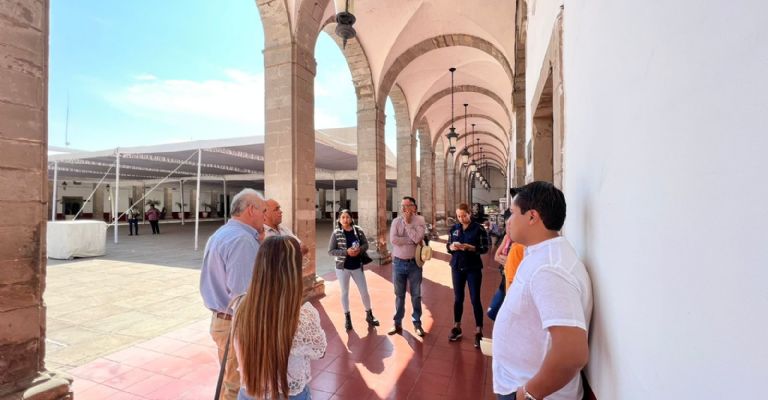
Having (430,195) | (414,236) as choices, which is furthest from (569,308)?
(430,195)

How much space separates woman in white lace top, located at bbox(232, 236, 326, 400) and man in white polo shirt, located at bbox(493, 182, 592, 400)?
33.4 inches

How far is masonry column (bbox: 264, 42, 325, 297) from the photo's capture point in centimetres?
525

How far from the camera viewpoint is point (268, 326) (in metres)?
1.43

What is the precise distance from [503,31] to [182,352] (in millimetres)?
8278

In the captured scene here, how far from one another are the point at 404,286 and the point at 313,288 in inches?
77.7

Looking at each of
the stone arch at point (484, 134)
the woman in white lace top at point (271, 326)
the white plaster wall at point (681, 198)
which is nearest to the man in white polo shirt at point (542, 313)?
the white plaster wall at point (681, 198)

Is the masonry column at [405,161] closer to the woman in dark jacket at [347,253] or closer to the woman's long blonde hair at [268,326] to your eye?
the woman in dark jacket at [347,253]

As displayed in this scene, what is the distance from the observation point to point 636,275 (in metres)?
0.97

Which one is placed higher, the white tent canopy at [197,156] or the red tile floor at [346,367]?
the white tent canopy at [197,156]

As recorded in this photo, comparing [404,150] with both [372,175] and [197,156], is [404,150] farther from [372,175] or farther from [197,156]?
[197,156]

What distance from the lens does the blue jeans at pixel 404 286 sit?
13.2 ft

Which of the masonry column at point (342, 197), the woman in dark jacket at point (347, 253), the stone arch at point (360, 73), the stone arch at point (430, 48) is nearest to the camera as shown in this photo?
the woman in dark jacket at point (347, 253)

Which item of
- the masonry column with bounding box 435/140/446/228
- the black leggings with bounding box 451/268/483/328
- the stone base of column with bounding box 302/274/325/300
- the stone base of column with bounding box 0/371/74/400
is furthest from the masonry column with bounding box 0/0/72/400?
the masonry column with bounding box 435/140/446/228

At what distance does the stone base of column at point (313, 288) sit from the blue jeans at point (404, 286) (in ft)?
5.89
